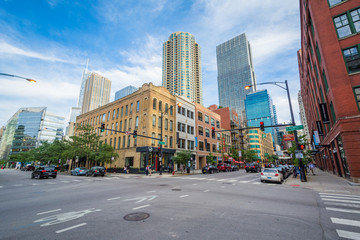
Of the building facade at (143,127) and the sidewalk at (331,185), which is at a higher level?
the building facade at (143,127)

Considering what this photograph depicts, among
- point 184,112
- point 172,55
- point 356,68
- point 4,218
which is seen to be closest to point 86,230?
point 4,218

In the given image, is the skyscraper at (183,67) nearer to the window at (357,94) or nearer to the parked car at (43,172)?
the parked car at (43,172)

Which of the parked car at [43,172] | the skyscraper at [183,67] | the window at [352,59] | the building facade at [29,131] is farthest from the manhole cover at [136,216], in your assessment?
the building facade at [29,131]

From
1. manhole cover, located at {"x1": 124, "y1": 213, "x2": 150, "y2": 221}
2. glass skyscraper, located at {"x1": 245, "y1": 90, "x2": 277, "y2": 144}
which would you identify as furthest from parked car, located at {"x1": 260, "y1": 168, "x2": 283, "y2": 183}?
glass skyscraper, located at {"x1": 245, "y1": 90, "x2": 277, "y2": 144}

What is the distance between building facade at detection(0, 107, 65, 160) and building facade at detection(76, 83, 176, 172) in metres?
100

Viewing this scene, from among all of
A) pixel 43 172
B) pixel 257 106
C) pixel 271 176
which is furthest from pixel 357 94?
pixel 257 106

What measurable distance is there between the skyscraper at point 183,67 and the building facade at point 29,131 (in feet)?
278

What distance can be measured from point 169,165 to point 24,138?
130 metres

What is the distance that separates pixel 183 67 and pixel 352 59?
400ft

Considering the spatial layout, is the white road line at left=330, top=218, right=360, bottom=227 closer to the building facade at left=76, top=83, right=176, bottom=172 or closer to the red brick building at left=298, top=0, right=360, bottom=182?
the red brick building at left=298, top=0, right=360, bottom=182

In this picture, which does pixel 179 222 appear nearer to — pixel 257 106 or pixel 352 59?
pixel 352 59

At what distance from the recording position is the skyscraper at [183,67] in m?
130

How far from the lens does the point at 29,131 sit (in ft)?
392

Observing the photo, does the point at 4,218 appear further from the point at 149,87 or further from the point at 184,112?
the point at 184,112
